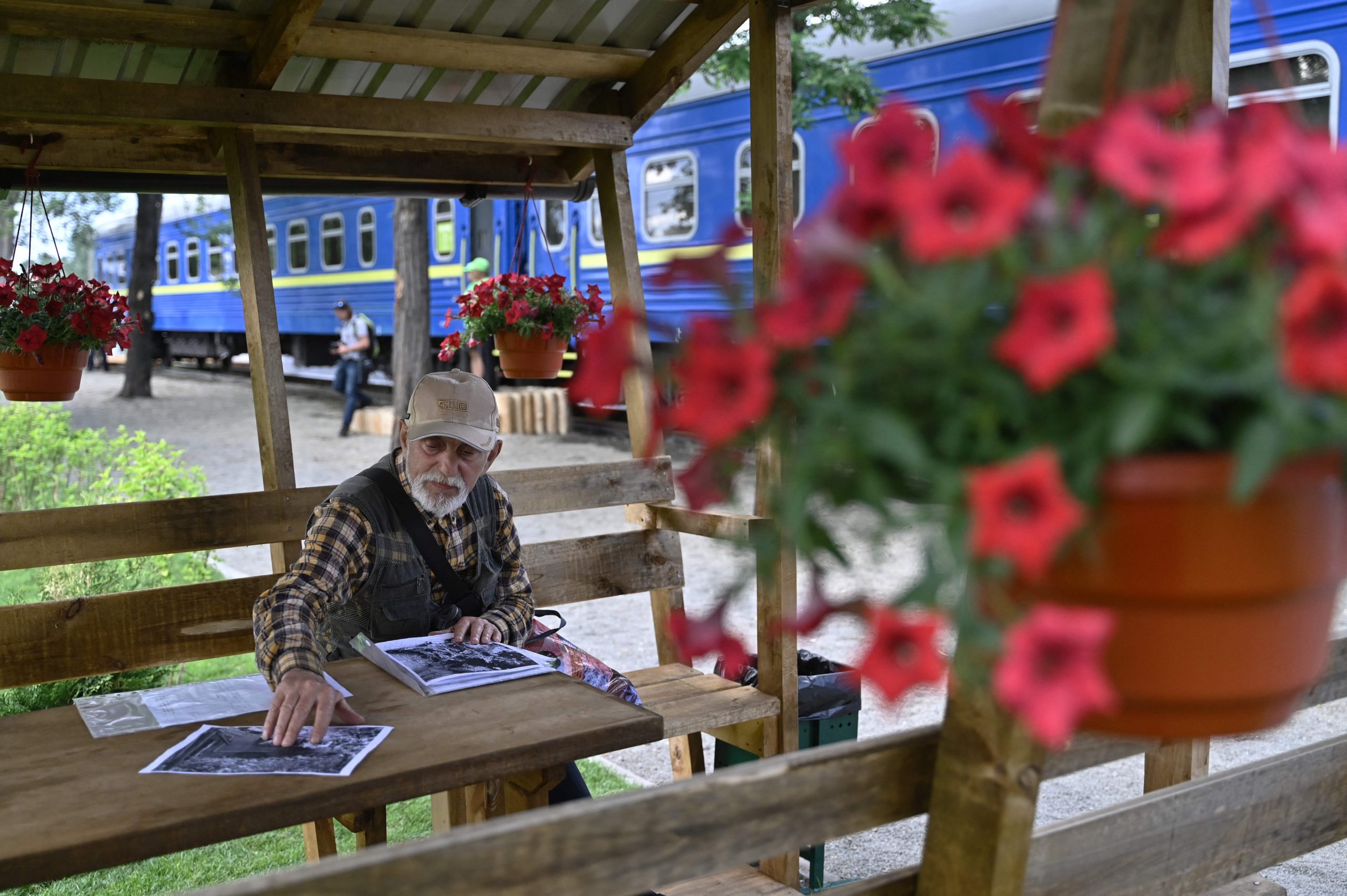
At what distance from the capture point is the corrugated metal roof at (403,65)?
13.0 ft

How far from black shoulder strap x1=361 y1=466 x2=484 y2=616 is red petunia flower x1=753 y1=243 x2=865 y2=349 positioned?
7.46 feet

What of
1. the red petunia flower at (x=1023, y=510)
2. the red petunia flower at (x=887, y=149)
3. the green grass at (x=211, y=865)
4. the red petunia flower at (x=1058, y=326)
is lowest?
the green grass at (x=211, y=865)

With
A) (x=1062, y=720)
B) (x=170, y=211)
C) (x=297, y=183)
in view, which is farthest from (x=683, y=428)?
(x=170, y=211)

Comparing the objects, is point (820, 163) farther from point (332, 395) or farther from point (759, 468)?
point (332, 395)

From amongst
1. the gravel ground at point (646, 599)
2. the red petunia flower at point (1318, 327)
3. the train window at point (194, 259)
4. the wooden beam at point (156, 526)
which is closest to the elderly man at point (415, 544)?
the wooden beam at point (156, 526)

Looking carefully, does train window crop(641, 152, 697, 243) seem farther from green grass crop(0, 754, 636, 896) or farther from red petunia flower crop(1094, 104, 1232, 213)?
red petunia flower crop(1094, 104, 1232, 213)

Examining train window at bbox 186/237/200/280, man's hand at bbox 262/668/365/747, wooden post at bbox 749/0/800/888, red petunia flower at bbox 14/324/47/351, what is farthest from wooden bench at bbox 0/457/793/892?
train window at bbox 186/237/200/280

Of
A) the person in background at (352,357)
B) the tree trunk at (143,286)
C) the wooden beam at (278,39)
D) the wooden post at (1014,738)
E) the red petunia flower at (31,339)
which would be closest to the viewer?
the wooden post at (1014,738)

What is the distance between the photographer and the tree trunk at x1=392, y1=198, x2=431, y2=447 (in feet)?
40.0

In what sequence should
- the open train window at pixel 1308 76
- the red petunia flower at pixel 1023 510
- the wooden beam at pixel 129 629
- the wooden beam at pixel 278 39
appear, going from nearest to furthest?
the red petunia flower at pixel 1023 510 → the wooden beam at pixel 129 629 → the wooden beam at pixel 278 39 → the open train window at pixel 1308 76

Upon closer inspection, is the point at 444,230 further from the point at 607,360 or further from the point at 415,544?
the point at 607,360

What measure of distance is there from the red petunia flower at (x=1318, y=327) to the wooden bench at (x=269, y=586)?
2.28m

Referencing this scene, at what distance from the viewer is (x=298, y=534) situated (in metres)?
3.87

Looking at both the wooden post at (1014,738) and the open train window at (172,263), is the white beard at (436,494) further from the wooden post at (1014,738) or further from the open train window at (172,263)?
the open train window at (172,263)
